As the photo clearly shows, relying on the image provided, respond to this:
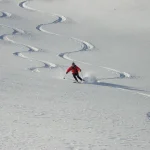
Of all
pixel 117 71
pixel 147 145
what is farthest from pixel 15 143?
pixel 117 71

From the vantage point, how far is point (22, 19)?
41.5 m

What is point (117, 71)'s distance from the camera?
22500 millimetres

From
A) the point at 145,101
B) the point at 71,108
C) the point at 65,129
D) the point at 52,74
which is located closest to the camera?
the point at 65,129

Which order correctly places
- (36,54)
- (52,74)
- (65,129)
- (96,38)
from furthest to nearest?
1. (96,38)
2. (36,54)
3. (52,74)
4. (65,129)

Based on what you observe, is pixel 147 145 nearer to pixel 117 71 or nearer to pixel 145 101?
pixel 145 101

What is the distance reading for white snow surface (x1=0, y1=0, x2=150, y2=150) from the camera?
977 cm

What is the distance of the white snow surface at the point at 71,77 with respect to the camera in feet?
32.1

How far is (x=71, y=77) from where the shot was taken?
20078mm

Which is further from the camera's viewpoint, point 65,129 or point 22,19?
point 22,19

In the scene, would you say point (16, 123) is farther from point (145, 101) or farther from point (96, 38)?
point (96, 38)

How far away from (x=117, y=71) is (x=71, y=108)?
10.2 metres

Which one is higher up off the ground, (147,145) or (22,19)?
(147,145)

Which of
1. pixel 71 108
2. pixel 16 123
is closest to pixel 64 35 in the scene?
pixel 71 108

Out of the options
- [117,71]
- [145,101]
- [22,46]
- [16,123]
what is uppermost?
[16,123]
